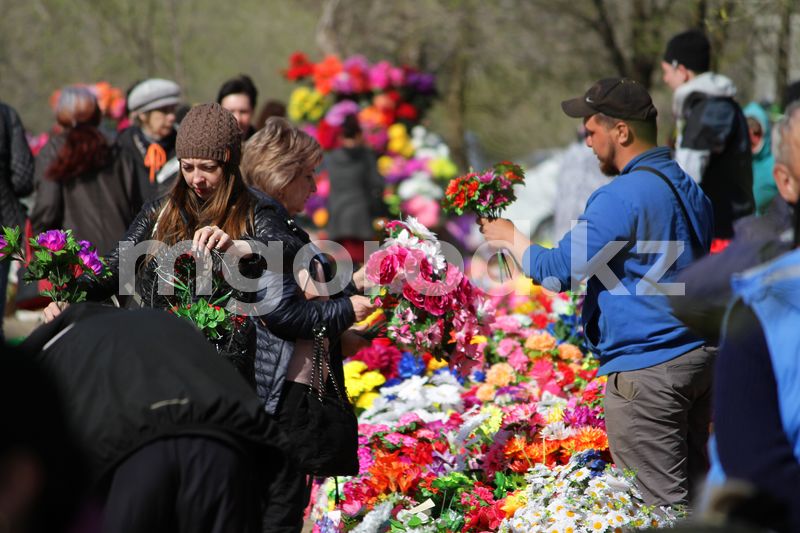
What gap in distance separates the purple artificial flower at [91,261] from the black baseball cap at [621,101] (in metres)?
1.84

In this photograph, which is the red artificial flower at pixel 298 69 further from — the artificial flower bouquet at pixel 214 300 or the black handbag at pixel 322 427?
the artificial flower bouquet at pixel 214 300

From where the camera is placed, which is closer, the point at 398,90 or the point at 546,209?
the point at 398,90

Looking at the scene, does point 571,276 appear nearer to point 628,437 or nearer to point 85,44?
→ point 628,437

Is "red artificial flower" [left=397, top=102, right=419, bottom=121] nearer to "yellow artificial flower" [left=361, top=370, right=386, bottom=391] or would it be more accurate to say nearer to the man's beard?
"yellow artificial flower" [left=361, top=370, right=386, bottom=391]

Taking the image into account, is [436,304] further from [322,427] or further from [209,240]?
[209,240]

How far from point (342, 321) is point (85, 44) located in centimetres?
1459

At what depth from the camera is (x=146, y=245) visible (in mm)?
3641

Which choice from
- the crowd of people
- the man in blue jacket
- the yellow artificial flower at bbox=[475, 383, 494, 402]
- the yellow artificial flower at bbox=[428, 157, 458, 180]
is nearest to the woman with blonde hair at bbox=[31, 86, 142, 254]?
the crowd of people

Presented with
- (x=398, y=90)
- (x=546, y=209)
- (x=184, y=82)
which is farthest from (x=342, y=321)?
(x=184, y=82)

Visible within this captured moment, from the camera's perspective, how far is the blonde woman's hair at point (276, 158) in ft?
13.2

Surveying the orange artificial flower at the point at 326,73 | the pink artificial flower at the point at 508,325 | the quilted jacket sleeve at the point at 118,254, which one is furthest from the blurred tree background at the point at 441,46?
the quilted jacket sleeve at the point at 118,254

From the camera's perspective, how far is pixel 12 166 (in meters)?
6.70

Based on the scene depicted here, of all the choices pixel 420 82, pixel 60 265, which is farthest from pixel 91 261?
pixel 420 82

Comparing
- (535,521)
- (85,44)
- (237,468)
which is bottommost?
(535,521)
